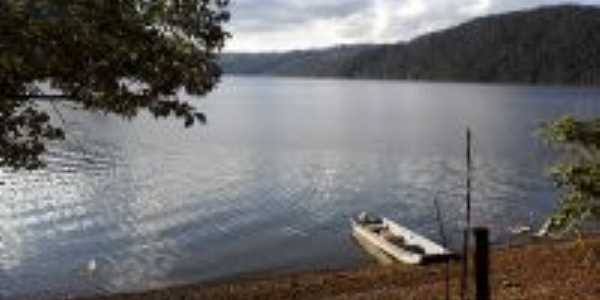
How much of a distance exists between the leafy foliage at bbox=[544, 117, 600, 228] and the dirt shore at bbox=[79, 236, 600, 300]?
4202 millimetres

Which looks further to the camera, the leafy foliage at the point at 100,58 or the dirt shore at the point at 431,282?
the dirt shore at the point at 431,282

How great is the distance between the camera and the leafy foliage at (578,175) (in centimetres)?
2766

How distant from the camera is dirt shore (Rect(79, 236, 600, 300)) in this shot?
34.3 m

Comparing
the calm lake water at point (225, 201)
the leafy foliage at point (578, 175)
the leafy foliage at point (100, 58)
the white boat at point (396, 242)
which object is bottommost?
the calm lake water at point (225, 201)

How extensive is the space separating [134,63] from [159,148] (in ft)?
323

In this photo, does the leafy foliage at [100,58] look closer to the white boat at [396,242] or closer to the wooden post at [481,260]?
the wooden post at [481,260]

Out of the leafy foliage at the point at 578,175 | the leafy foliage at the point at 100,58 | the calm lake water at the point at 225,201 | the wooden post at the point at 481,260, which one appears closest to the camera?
the wooden post at the point at 481,260

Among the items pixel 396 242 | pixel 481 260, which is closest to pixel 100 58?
pixel 481 260

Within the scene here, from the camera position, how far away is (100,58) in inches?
701

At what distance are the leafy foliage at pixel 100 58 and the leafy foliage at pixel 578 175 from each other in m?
11.9

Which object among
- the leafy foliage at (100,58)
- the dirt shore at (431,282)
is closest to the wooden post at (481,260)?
the leafy foliage at (100,58)

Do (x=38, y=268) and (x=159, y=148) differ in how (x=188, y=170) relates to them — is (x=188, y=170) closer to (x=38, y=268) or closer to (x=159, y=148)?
(x=159, y=148)

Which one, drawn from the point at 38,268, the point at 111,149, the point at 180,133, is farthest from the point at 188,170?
the point at 180,133

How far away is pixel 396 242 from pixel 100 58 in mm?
35469
